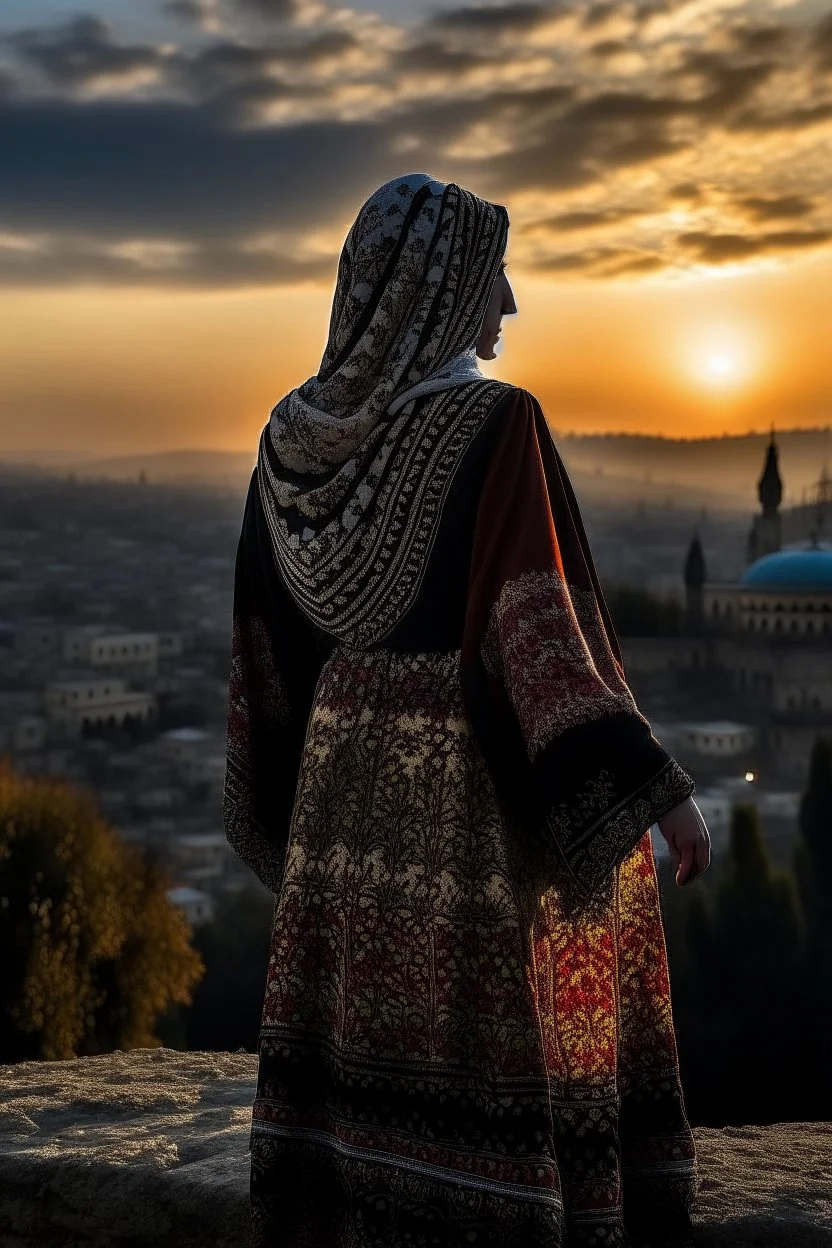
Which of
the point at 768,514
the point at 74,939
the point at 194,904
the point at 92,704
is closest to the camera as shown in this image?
the point at 74,939

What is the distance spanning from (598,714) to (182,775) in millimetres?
33879

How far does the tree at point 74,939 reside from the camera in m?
11.3

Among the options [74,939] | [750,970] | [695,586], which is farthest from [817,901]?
[695,586]

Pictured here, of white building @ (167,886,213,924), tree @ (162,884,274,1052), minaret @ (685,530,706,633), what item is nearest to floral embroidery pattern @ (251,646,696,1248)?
tree @ (162,884,274,1052)

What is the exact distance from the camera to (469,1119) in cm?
128

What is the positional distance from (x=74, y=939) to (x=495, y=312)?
10.9m

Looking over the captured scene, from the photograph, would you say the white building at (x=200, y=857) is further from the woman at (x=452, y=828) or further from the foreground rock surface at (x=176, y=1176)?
the woman at (x=452, y=828)

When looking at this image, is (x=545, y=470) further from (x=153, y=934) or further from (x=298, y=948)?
(x=153, y=934)

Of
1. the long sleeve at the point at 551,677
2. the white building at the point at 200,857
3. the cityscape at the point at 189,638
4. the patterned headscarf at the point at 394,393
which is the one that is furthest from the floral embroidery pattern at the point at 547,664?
the cityscape at the point at 189,638

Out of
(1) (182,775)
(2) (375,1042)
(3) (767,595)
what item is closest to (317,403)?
(2) (375,1042)

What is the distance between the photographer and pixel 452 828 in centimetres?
132

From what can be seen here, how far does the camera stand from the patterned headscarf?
1.35 meters

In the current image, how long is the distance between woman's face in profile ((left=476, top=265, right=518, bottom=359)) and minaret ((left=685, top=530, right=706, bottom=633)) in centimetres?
3914

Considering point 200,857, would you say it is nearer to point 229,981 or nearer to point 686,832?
point 229,981
